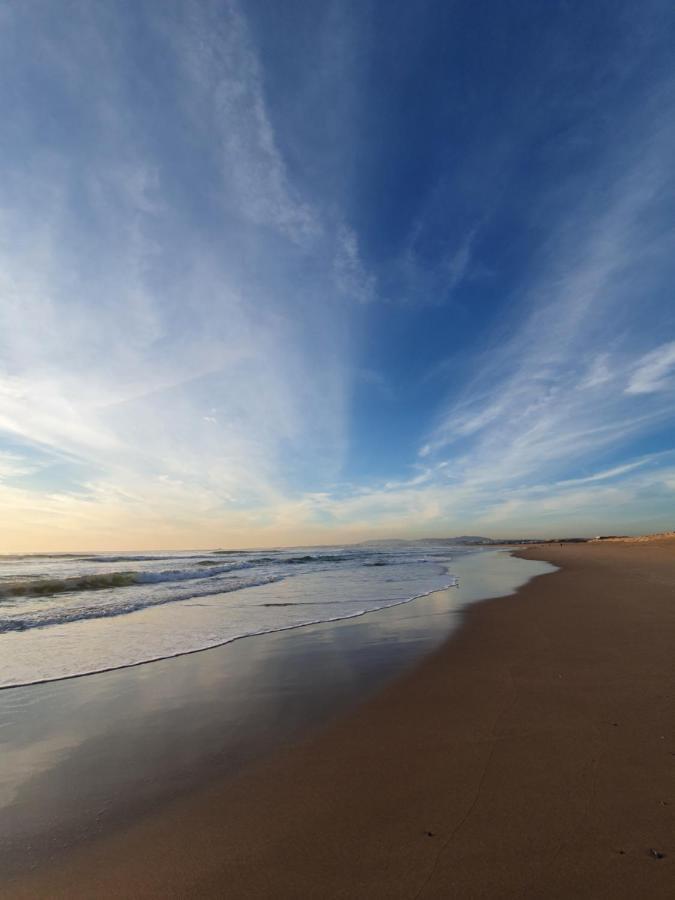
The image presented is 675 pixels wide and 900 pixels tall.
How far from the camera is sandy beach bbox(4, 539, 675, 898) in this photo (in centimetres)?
227

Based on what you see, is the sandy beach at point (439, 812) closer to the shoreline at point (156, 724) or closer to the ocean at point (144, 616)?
the shoreline at point (156, 724)

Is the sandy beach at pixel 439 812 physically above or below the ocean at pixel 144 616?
below

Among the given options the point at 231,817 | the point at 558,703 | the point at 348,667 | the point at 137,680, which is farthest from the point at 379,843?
the point at 137,680

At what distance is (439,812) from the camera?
2777 mm

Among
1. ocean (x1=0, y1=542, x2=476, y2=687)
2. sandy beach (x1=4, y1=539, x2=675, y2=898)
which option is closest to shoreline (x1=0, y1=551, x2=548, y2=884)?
sandy beach (x1=4, y1=539, x2=675, y2=898)

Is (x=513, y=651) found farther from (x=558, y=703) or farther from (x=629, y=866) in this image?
(x=629, y=866)

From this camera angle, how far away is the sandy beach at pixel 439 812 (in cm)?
227

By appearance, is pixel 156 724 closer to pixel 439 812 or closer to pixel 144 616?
pixel 439 812

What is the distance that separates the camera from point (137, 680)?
586 cm

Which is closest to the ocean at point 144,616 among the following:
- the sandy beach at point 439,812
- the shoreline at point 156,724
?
the shoreline at point 156,724

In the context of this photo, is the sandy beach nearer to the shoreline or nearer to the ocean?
the shoreline

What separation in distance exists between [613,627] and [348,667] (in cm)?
487

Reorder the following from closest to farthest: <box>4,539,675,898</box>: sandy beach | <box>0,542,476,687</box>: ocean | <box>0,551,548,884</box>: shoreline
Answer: <box>4,539,675,898</box>: sandy beach < <box>0,551,548,884</box>: shoreline < <box>0,542,476,687</box>: ocean

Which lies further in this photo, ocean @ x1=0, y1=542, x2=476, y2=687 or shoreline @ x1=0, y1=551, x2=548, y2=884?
ocean @ x1=0, y1=542, x2=476, y2=687
